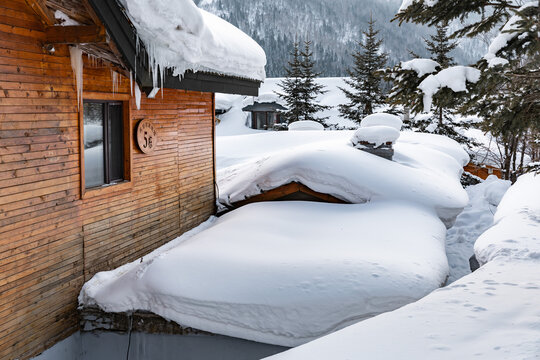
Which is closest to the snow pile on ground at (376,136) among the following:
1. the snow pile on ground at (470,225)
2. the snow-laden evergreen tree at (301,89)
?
the snow pile on ground at (470,225)

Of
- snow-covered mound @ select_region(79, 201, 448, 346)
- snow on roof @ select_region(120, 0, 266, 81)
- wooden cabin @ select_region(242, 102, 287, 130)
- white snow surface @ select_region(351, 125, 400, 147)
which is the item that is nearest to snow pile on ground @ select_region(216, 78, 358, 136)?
wooden cabin @ select_region(242, 102, 287, 130)

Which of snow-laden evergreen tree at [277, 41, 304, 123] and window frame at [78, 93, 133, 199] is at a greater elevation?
snow-laden evergreen tree at [277, 41, 304, 123]

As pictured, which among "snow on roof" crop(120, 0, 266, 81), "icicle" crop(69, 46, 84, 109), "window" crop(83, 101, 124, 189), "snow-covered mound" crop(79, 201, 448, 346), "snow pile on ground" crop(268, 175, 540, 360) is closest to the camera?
"snow pile on ground" crop(268, 175, 540, 360)

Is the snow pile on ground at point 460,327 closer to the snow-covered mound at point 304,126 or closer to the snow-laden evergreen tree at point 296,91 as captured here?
the snow-covered mound at point 304,126

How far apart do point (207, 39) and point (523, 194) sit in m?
6.83

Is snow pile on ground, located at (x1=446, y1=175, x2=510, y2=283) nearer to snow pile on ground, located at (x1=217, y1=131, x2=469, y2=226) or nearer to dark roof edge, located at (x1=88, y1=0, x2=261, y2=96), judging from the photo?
snow pile on ground, located at (x1=217, y1=131, x2=469, y2=226)

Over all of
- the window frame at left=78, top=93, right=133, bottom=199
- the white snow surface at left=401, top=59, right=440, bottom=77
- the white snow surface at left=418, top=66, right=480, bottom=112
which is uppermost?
the white snow surface at left=401, top=59, right=440, bottom=77

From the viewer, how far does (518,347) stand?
2.69 m

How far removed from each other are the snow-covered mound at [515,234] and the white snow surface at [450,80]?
1.89 metres

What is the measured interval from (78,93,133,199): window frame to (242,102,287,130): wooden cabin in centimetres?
2970

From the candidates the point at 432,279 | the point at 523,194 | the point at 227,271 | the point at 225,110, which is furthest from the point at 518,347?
the point at 225,110

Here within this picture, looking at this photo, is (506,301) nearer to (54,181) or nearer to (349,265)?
(349,265)

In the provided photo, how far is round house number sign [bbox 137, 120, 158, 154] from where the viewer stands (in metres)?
7.23

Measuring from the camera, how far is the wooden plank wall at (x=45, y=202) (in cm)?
481
